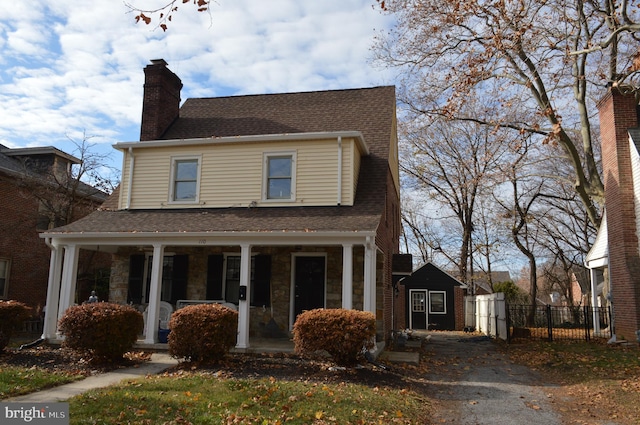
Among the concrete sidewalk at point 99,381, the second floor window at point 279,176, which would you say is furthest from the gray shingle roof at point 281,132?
the concrete sidewalk at point 99,381

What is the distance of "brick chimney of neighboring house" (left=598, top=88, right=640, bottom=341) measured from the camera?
13758 mm

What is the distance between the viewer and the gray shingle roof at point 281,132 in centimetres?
1198

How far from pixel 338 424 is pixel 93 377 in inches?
188

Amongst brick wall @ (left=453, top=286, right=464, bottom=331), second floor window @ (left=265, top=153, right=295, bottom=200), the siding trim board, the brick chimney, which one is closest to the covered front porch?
second floor window @ (left=265, top=153, right=295, bottom=200)

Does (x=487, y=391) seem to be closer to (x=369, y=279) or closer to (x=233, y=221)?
(x=369, y=279)

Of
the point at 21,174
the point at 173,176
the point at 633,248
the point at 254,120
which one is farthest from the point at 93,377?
the point at 633,248

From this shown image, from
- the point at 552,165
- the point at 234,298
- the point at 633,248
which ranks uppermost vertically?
the point at 552,165

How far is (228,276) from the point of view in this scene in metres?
14.1

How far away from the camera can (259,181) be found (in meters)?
13.4

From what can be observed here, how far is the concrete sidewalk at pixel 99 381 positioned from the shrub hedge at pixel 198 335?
0.53 metres

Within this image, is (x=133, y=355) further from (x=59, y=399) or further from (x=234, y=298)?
(x=59, y=399)

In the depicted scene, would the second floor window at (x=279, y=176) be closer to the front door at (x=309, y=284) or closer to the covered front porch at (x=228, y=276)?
the covered front porch at (x=228, y=276)

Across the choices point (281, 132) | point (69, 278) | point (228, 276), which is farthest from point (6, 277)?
point (281, 132)

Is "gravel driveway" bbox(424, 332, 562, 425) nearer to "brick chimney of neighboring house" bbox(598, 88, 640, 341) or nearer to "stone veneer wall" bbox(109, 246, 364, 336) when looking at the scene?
"stone veneer wall" bbox(109, 246, 364, 336)
